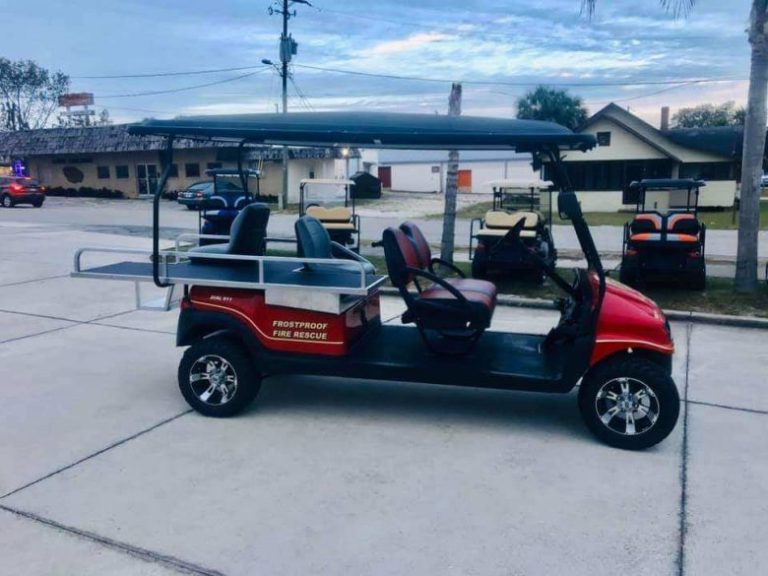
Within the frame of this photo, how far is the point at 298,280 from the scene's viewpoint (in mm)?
4965

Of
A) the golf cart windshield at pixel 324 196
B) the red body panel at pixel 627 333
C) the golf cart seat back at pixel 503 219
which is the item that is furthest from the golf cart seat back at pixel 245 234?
the golf cart windshield at pixel 324 196

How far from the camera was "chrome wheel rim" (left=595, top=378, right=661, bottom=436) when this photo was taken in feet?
14.2

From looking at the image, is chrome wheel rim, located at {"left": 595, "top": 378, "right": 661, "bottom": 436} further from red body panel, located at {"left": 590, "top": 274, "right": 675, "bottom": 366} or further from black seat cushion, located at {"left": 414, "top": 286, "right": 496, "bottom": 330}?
black seat cushion, located at {"left": 414, "top": 286, "right": 496, "bottom": 330}

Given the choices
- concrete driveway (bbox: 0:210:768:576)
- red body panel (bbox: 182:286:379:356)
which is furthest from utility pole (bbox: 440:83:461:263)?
red body panel (bbox: 182:286:379:356)

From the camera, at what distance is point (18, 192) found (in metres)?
29.0

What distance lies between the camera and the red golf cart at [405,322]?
4.38 m

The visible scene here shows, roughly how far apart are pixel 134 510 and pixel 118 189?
3798cm

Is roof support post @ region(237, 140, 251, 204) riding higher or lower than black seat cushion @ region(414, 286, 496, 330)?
higher

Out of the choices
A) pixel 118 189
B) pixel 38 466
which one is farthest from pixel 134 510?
pixel 118 189

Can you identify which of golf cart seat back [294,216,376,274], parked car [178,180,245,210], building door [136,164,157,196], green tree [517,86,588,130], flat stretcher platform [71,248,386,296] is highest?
green tree [517,86,588,130]

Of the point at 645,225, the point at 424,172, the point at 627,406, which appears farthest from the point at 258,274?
the point at 424,172

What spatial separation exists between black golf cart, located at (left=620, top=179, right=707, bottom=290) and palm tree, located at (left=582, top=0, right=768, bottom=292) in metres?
0.61

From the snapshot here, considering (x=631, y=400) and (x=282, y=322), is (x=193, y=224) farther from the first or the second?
(x=631, y=400)

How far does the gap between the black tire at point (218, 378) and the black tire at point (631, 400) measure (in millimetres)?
2351
